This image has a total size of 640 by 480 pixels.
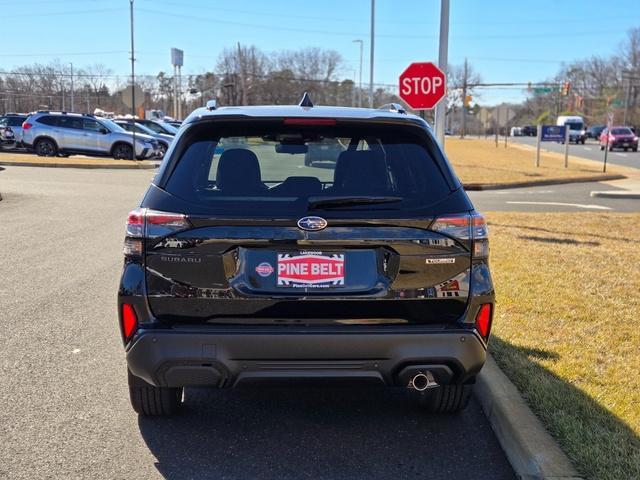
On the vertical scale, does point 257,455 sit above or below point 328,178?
below

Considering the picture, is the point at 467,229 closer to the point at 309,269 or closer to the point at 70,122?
the point at 309,269

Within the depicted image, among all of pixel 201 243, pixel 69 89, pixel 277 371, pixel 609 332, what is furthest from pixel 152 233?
pixel 69 89

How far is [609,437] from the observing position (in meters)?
3.38

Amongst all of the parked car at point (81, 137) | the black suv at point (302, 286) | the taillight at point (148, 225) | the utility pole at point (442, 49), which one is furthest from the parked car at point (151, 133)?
the black suv at point (302, 286)

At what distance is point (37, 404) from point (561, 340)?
12.0ft

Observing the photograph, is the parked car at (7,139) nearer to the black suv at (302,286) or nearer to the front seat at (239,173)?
the front seat at (239,173)

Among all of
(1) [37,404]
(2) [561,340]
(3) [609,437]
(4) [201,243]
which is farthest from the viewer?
(2) [561,340]

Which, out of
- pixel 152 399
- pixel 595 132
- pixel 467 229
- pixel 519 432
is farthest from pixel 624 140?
pixel 152 399

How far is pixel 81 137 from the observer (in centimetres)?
2647

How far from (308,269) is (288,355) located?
42 centimetres

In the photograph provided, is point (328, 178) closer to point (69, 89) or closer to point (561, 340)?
point (561, 340)

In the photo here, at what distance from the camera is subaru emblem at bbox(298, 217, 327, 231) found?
3.12 meters

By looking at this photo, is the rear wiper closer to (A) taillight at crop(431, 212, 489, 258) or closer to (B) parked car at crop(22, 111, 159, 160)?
(A) taillight at crop(431, 212, 489, 258)

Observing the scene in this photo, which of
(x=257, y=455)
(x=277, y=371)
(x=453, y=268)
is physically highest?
(x=453, y=268)
